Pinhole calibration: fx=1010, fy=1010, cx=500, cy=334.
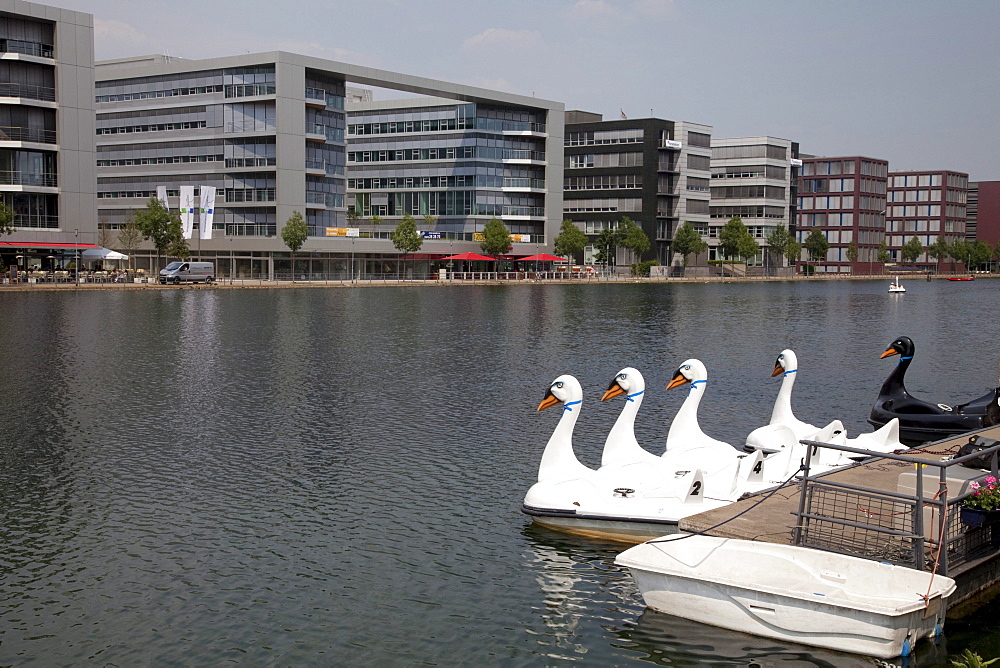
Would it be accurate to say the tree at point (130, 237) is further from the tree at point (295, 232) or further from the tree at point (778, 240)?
the tree at point (778, 240)

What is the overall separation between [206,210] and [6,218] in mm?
23447

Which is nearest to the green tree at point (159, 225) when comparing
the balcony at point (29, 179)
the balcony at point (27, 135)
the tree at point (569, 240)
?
the balcony at point (29, 179)

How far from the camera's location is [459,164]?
138m

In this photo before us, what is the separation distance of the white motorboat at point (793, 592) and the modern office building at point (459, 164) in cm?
12228

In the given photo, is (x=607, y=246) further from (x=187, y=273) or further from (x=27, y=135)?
(x=27, y=135)

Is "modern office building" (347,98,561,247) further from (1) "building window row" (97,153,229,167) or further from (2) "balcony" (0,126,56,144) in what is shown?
(2) "balcony" (0,126,56,144)

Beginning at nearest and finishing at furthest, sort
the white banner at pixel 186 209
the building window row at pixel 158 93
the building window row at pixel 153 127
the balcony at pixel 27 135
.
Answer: the balcony at pixel 27 135
the white banner at pixel 186 209
the building window row at pixel 158 93
the building window row at pixel 153 127

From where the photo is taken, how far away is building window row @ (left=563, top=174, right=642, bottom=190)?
156250 mm

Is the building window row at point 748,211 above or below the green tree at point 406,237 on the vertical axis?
above

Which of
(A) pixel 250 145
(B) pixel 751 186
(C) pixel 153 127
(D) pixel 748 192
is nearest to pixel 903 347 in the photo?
(A) pixel 250 145

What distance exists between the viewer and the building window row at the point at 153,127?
388 ft

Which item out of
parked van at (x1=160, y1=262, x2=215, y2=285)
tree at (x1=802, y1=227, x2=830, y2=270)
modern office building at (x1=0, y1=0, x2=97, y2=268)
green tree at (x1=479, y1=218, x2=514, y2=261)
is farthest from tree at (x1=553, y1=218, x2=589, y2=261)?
tree at (x1=802, y1=227, x2=830, y2=270)

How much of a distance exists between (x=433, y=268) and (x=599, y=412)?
10271 cm

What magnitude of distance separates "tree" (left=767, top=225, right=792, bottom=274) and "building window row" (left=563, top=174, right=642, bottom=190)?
28.7 metres
